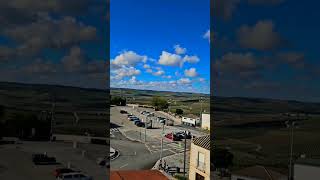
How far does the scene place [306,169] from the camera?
362 centimetres

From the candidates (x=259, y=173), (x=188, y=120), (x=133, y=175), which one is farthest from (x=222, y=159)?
(x=188, y=120)

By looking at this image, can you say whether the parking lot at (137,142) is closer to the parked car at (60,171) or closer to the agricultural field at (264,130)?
the agricultural field at (264,130)

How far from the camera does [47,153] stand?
361 centimetres

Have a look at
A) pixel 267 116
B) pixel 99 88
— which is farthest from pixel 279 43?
pixel 99 88

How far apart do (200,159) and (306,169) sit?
351cm

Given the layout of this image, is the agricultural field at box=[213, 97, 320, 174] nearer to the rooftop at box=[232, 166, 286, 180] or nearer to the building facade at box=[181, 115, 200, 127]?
the rooftop at box=[232, 166, 286, 180]

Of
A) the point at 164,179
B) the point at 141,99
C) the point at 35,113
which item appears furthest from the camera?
the point at 141,99

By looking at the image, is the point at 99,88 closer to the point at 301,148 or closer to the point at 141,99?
the point at 301,148

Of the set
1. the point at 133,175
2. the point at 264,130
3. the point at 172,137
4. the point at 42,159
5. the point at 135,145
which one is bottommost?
the point at 135,145

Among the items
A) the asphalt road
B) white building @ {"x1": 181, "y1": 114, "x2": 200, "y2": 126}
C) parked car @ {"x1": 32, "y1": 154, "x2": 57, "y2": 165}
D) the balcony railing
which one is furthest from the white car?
white building @ {"x1": 181, "y1": 114, "x2": 200, "y2": 126}

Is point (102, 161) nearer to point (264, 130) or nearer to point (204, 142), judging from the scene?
point (264, 130)

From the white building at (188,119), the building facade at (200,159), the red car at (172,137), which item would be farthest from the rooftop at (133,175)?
the white building at (188,119)

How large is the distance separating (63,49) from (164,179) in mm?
5520

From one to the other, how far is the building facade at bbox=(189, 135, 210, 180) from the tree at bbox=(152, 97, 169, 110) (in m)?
12.5
